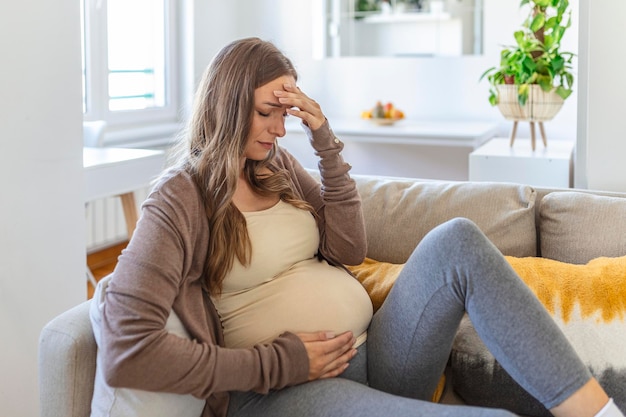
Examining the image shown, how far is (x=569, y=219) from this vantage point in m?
1.80

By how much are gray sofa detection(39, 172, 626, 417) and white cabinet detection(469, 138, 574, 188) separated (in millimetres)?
910

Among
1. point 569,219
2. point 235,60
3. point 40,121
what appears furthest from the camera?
point 40,121

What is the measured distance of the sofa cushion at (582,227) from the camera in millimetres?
1760

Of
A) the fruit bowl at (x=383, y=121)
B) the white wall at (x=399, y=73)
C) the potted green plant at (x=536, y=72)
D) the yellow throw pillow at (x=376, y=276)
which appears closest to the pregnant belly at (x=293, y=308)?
the yellow throw pillow at (x=376, y=276)

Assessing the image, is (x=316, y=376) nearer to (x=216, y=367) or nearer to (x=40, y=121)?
(x=216, y=367)

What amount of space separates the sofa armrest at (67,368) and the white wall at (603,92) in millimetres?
1382

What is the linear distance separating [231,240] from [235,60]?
0.35 metres

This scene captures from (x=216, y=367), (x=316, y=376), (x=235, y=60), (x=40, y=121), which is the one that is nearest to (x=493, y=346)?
(x=316, y=376)

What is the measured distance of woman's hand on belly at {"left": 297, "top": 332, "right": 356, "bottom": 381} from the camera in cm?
146

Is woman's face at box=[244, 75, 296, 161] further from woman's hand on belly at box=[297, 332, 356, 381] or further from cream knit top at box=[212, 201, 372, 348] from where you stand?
woman's hand on belly at box=[297, 332, 356, 381]

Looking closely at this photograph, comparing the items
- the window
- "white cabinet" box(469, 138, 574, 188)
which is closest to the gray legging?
→ "white cabinet" box(469, 138, 574, 188)

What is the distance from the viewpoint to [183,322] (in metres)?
1.44

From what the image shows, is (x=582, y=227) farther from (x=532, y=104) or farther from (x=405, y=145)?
(x=405, y=145)

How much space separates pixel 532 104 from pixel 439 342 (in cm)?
167
